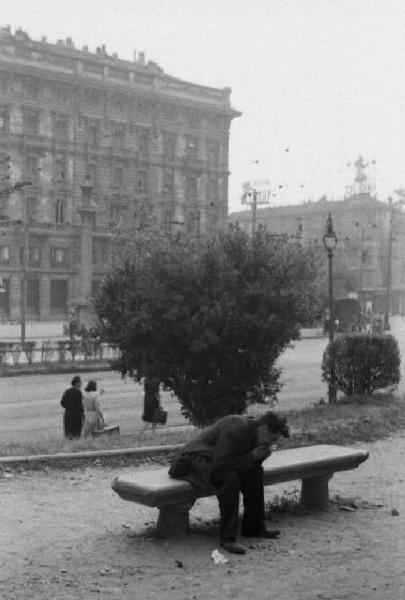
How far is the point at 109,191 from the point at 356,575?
6912cm

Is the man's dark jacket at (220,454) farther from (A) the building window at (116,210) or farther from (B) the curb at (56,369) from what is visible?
(A) the building window at (116,210)

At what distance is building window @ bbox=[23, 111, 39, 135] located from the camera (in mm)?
69000

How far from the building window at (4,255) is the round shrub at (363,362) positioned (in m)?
53.5

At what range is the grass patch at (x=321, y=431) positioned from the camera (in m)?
10.8

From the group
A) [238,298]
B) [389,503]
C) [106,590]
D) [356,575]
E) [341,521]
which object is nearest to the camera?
[106,590]

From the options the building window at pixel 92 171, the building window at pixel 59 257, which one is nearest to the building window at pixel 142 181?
the building window at pixel 92 171

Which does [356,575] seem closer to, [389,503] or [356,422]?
[389,503]

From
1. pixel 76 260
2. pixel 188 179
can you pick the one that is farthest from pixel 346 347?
pixel 188 179

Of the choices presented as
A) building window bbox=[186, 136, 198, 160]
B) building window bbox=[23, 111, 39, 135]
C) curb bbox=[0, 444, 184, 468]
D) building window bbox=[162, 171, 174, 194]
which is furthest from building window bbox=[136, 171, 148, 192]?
curb bbox=[0, 444, 184, 468]

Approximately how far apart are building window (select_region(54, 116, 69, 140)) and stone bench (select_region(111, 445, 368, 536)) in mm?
65445

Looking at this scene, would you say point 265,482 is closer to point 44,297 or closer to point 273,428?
point 273,428

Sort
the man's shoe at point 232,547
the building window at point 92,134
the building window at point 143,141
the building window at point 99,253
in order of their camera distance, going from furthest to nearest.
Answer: the building window at point 143,141
the building window at point 92,134
the building window at point 99,253
the man's shoe at point 232,547

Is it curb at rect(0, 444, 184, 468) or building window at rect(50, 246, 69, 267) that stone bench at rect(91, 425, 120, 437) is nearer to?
curb at rect(0, 444, 184, 468)

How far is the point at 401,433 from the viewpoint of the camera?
42.1ft
